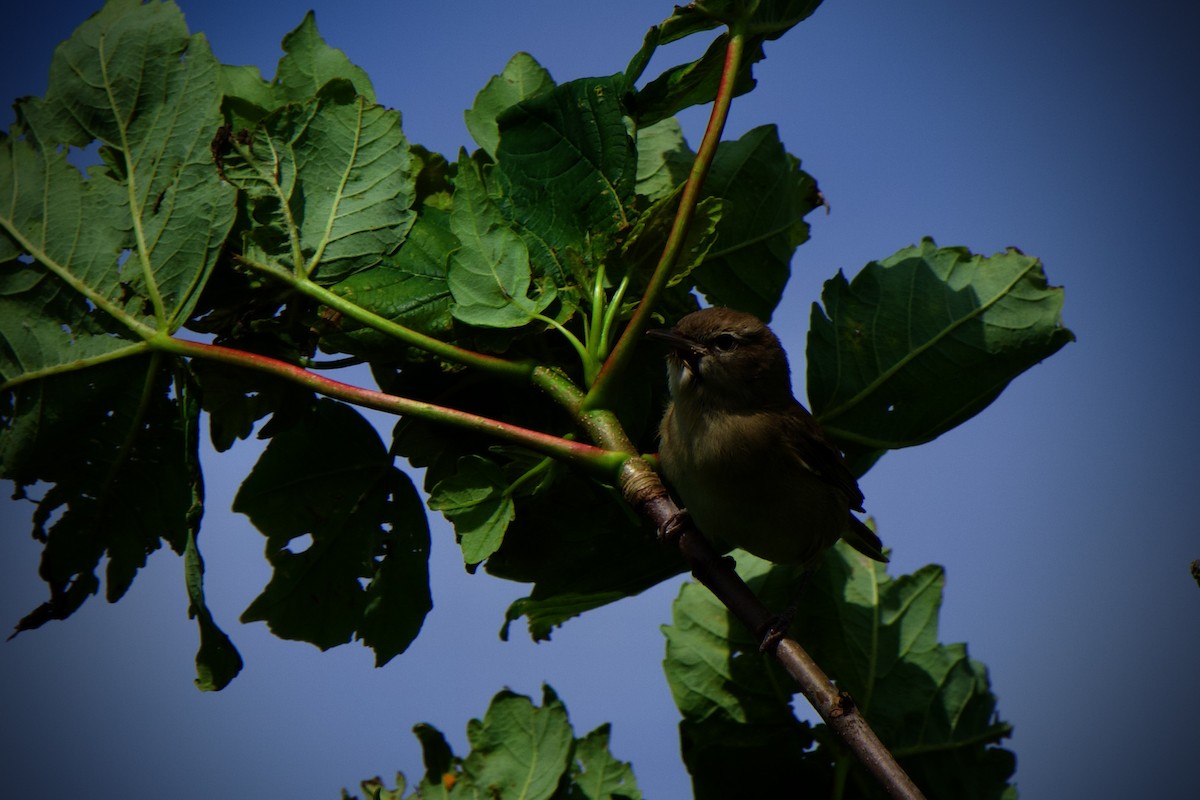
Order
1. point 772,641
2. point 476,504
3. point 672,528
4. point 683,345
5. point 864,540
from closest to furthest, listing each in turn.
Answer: point 772,641 → point 672,528 → point 476,504 → point 683,345 → point 864,540

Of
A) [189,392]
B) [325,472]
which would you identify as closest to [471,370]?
[325,472]

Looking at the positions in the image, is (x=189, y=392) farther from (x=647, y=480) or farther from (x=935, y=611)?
(x=935, y=611)

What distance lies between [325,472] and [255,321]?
→ 1.75 ft

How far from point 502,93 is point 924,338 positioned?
1.60 m

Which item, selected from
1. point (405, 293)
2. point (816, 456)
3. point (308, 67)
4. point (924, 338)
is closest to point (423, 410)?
point (405, 293)

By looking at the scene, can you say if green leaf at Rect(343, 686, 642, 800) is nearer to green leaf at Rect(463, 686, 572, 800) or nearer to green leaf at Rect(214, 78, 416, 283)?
green leaf at Rect(463, 686, 572, 800)

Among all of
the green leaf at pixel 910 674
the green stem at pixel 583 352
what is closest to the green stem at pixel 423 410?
the green stem at pixel 583 352

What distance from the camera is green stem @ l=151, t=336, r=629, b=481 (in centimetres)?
264

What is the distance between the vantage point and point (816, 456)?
377 centimetres

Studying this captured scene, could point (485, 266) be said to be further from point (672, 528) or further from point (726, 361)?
point (726, 361)

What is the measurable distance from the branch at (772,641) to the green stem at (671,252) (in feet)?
0.83

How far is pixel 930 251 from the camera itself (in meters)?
3.18

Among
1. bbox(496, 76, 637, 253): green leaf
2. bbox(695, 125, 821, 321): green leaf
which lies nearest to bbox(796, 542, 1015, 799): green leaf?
bbox(695, 125, 821, 321): green leaf

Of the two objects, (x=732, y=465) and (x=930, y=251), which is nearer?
(x=930, y=251)
